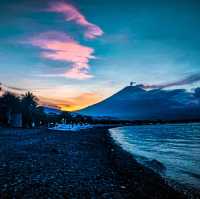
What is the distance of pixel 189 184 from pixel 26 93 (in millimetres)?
83723

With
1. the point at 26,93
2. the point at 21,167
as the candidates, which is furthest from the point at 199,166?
the point at 26,93

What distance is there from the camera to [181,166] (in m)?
18.6

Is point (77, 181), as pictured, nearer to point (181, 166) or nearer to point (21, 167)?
point (21, 167)

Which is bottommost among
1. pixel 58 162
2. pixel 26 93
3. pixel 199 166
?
pixel 199 166

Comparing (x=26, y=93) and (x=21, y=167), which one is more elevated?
(x=26, y=93)

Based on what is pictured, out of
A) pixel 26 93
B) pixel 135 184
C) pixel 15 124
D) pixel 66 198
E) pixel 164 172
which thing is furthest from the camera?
pixel 26 93

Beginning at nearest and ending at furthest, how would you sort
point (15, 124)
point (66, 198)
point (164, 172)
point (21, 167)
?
point (66, 198)
point (21, 167)
point (164, 172)
point (15, 124)

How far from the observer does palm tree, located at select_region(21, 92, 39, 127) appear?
79631 mm

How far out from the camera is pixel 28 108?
273ft

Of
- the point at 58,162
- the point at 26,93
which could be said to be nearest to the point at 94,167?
the point at 58,162

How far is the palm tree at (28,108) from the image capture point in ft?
261

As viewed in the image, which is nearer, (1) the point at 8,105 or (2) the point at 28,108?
(1) the point at 8,105

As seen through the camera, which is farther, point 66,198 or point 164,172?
point 164,172

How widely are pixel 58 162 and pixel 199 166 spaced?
35.9 ft
